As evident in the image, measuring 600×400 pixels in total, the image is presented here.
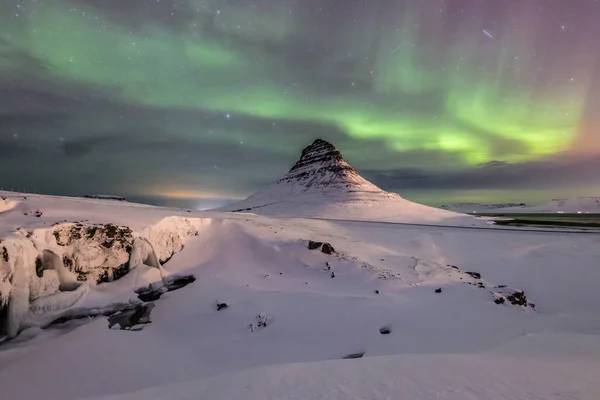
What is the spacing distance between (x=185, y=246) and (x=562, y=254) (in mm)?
29984

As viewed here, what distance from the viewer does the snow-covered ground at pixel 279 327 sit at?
19.6 feet

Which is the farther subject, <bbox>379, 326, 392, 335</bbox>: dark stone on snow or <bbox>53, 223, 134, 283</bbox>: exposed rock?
<bbox>53, 223, 134, 283</bbox>: exposed rock

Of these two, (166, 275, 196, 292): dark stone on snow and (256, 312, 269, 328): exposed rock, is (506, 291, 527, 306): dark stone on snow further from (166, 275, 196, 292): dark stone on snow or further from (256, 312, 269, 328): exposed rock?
(166, 275, 196, 292): dark stone on snow

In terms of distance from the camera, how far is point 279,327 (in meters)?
10.7

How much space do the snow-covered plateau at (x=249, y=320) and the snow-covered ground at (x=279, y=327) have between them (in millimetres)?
54

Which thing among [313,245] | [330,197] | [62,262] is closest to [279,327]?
[62,262]

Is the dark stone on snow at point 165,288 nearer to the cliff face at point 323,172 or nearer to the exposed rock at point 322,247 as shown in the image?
the exposed rock at point 322,247

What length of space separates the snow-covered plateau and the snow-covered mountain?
46.0m

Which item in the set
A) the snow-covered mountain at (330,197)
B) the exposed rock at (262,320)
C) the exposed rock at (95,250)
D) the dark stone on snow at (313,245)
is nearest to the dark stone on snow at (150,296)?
the exposed rock at (95,250)

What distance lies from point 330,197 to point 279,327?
76.3 metres

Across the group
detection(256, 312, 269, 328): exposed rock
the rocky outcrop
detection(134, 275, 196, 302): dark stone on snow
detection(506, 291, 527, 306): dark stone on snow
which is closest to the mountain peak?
detection(506, 291, 527, 306): dark stone on snow

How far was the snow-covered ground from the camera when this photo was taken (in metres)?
5.96

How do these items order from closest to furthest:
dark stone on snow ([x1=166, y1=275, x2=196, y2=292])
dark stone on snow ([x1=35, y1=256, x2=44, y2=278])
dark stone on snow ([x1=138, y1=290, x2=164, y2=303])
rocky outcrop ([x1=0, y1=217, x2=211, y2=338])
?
rocky outcrop ([x1=0, y1=217, x2=211, y2=338])
dark stone on snow ([x1=35, y1=256, x2=44, y2=278])
dark stone on snow ([x1=138, y1=290, x2=164, y2=303])
dark stone on snow ([x1=166, y1=275, x2=196, y2=292])

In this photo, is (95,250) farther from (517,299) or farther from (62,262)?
(517,299)
